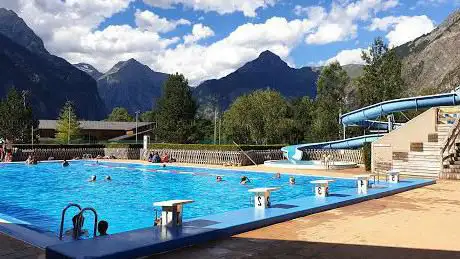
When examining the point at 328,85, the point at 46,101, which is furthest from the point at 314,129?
the point at 46,101

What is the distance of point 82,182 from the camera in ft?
82.2

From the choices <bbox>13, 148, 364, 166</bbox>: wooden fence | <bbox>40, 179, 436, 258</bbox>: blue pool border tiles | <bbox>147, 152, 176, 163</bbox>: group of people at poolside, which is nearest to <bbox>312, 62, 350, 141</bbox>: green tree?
<bbox>13, 148, 364, 166</bbox>: wooden fence

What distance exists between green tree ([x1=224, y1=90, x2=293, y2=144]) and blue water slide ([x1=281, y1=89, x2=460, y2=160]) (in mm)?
21217

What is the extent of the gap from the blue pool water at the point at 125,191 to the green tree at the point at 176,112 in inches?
1128

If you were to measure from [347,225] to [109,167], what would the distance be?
1073 inches

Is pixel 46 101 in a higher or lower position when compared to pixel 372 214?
higher

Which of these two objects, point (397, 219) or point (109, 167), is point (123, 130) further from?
point (397, 219)

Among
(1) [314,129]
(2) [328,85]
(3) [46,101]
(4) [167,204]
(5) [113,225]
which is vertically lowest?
(5) [113,225]

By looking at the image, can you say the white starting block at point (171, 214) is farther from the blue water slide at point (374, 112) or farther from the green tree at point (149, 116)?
the green tree at point (149, 116)

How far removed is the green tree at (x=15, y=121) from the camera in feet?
190

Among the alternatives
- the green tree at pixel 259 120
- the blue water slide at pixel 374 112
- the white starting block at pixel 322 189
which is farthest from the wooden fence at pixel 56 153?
the white starting block at pixel 322 189

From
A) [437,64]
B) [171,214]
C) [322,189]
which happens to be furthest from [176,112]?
[437,64]

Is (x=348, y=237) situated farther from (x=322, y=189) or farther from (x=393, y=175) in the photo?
(x=393, y=175)

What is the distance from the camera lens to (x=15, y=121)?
58156 millimetres
